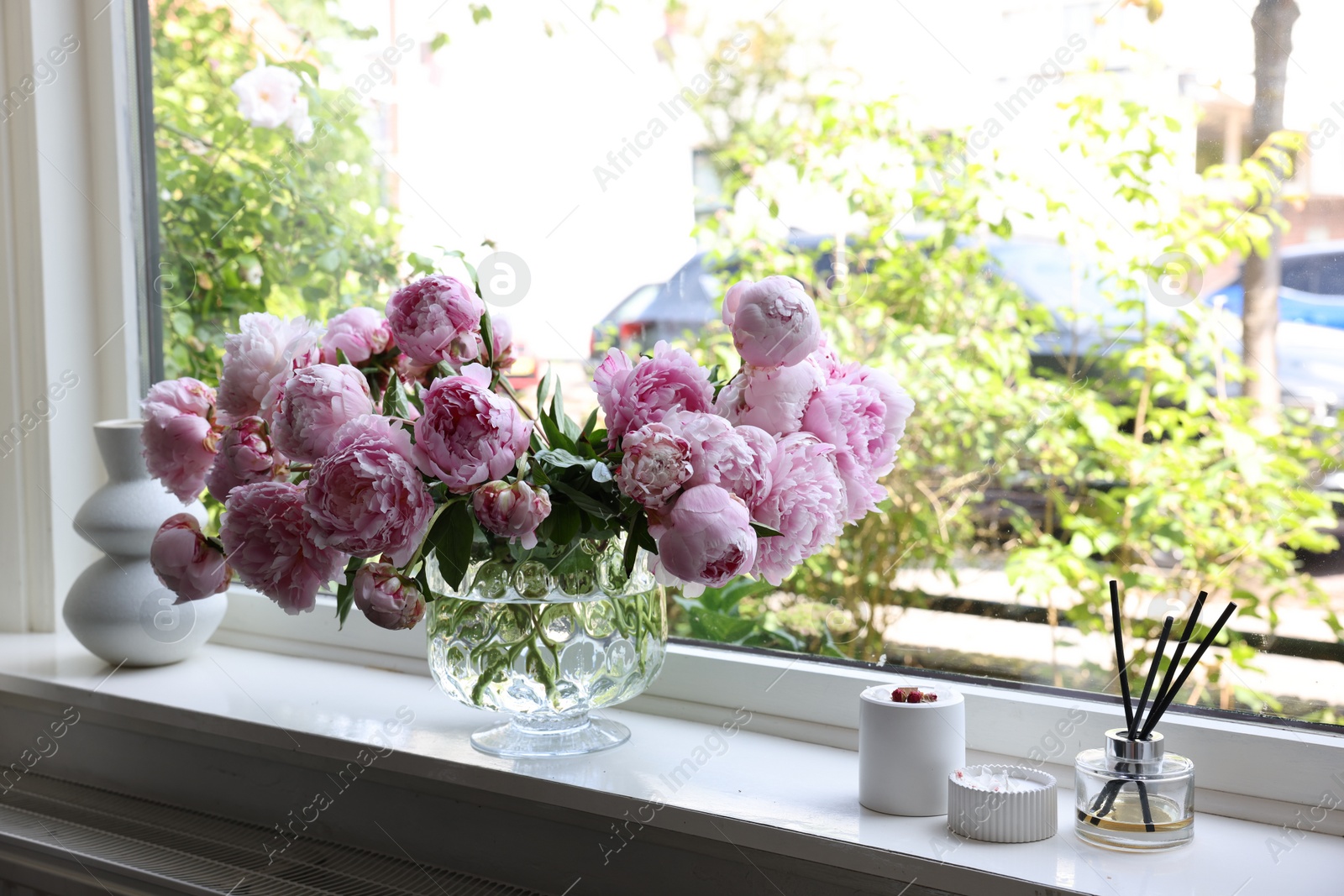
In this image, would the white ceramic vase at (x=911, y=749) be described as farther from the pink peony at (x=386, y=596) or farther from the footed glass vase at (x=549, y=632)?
the pink peony at (x=386, y=596)

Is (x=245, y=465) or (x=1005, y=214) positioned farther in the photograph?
(x=1005, y=214)

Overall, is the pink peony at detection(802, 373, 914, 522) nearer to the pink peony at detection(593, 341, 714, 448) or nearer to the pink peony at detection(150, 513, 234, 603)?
the pink peony at detection(593, 341, 714, 448)

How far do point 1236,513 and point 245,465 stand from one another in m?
0.77

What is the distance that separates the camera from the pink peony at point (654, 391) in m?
0.75

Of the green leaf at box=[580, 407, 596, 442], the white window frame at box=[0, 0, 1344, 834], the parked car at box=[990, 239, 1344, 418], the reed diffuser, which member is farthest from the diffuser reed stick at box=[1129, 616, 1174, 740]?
the white window frame at box=[0, 0, 1344, 834]

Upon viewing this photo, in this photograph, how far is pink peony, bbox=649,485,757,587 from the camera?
676 mm

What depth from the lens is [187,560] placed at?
830 millimetres

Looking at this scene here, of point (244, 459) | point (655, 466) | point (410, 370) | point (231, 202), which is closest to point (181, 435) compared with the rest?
point (244, 459)

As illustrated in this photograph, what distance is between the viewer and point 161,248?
1.44 metres

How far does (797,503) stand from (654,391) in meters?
0.12

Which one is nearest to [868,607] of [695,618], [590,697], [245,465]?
[695,618]

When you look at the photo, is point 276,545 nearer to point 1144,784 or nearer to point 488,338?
point 488,338

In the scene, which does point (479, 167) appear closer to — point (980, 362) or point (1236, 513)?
point (980, 362)

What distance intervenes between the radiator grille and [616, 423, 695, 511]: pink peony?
19.0 inches
